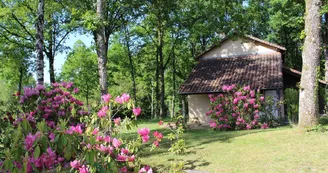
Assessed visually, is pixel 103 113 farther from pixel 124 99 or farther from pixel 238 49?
pixel 238 49

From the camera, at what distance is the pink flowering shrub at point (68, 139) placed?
5.65 feet

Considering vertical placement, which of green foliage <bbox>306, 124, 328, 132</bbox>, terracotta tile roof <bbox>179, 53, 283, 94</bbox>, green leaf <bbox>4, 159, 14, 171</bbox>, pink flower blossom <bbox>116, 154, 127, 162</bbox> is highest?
terracotta tile roof <bbox>179, 53, 283, 94</bbox>

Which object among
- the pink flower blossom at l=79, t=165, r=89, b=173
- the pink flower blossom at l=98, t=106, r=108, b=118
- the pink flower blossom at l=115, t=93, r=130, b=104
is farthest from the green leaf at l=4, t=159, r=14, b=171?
the pink flower blossom at l=98, t=106, r=108, b=118

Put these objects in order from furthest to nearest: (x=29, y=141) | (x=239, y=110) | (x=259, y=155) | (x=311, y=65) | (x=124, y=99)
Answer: (x=239, y=110), (x=311, y=65), (x=259, y=155), (x=124, y=99), (x=29, y=141)

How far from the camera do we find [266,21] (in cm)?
3209

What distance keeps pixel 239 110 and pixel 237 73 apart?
494 cm

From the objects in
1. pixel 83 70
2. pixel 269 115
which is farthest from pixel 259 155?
pixel 83 70

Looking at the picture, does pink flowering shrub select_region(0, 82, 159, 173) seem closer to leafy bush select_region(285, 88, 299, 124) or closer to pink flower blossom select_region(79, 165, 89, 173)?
pink flower blossom select_region(79, 165, 89, 173)

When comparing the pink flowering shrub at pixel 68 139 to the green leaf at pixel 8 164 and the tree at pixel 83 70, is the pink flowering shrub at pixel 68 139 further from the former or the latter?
the tree at pixel 83 70

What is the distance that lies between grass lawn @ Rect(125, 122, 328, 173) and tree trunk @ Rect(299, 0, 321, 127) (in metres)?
0.66

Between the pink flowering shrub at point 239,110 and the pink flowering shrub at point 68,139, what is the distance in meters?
7.87

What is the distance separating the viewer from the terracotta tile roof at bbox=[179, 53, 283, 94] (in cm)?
1570

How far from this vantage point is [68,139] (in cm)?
172

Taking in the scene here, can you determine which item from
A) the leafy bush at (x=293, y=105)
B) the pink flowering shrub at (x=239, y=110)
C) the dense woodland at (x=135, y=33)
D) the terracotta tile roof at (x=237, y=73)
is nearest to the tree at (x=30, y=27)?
the dense woodland at (x=135, y=33)
